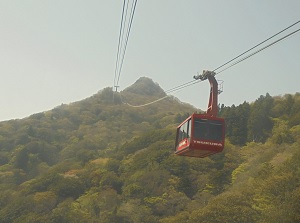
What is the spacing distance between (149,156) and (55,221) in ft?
119

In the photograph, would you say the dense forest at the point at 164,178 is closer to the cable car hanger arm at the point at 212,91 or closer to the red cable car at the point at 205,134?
the cable car hanger arm at the point at 212,91

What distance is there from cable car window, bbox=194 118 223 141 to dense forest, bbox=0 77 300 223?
3101cm

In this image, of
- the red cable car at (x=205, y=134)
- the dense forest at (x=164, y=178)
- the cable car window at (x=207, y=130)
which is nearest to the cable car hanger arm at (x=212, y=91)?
the red cable car at (x=205, y=134)

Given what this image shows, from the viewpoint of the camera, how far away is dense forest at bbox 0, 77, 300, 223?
55.4 m

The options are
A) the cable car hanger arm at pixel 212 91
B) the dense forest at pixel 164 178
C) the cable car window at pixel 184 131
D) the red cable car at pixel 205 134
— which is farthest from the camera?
the dense forest at pixel 164 178

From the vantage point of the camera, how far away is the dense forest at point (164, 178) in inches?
2181

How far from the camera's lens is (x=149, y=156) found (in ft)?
320

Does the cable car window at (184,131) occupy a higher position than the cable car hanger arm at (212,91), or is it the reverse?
the cable car hanger arm at (212,91)

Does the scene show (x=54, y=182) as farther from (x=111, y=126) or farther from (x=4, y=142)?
(x=111, y=126)

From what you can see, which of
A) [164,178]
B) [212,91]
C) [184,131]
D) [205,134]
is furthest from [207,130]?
[164,178]

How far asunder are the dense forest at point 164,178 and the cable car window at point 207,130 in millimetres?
31008

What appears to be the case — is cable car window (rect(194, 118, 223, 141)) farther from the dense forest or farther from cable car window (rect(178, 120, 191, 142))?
the dense forest

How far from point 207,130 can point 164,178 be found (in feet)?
217

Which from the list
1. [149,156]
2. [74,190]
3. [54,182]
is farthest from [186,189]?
[54,182]
